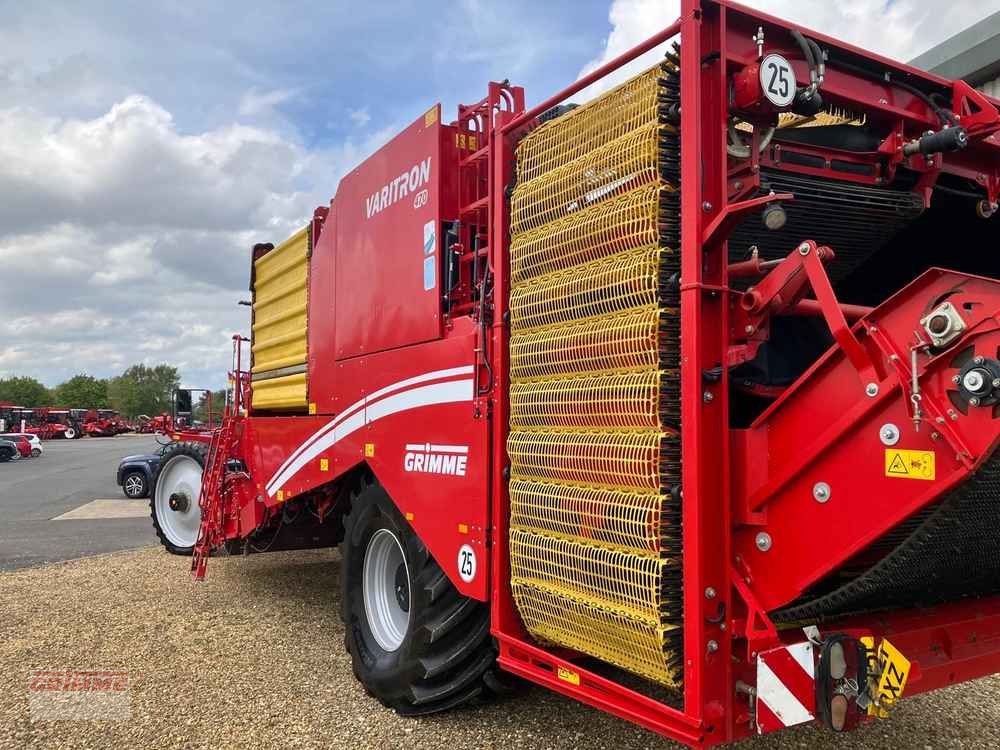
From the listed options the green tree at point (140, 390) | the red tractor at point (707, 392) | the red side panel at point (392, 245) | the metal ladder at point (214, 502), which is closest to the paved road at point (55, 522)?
the metal ladder at point (214, 502)

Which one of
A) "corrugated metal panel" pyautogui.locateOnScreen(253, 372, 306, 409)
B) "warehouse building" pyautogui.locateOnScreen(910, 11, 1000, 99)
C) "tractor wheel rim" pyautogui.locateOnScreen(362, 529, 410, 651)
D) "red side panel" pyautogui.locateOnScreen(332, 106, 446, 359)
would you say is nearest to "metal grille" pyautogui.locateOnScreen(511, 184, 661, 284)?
"red side panel" pyautogui.locateOnScreen(332, 106, 446, 359)

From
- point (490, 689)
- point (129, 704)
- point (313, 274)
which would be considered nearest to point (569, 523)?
point (490, 689)

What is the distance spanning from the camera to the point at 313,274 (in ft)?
18.2

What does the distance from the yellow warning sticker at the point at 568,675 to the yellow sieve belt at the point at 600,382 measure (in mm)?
97

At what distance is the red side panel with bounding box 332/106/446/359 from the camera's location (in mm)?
3969

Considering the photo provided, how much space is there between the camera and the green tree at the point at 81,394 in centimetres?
9931

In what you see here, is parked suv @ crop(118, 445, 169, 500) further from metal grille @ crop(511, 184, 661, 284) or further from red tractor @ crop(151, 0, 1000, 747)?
metal grille @ crop(511, 184, 661, 284)

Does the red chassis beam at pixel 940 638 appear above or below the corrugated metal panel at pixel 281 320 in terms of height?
below

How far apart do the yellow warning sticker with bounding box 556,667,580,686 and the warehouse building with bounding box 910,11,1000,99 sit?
7155 millimetres

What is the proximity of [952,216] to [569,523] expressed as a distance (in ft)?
7.07

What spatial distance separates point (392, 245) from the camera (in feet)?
14.3

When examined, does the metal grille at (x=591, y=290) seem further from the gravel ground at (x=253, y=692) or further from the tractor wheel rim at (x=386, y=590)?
the gravel ground at (x=253, y=692)

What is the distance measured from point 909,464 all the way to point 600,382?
1013 millimetres

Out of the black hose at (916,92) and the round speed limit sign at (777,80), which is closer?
the round speed limit sign at (777,80)
